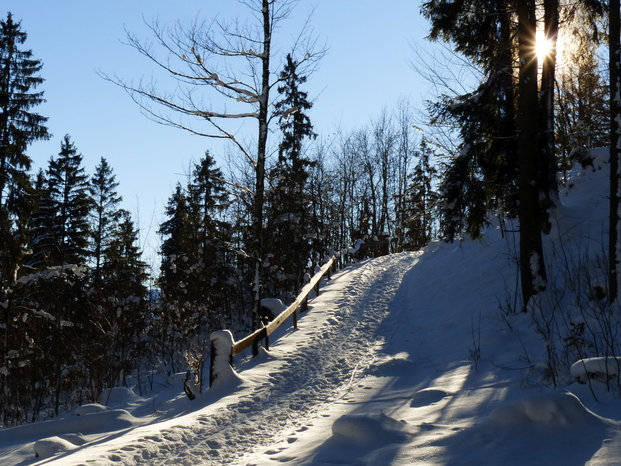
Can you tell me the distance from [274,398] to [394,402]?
1.88 meters

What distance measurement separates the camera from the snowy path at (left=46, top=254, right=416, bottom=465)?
16.3ft

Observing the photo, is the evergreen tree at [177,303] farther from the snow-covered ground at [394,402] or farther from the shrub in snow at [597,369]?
the shrub in snow at [597,369]

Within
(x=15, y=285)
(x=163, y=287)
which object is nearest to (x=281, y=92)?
(x=163, y=287)

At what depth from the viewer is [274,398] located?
23.0 ft

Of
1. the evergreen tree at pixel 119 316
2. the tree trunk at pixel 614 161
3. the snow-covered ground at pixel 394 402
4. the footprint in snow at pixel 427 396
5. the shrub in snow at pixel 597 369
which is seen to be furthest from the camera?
the evergreen tree at pixel 119 316

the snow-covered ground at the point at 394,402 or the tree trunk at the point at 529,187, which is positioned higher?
the tree trunk at the point at 529,187

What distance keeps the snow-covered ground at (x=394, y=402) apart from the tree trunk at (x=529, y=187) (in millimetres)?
816

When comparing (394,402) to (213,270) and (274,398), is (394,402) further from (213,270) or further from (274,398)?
(213,270)

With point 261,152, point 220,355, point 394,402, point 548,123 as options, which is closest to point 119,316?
point 261,152

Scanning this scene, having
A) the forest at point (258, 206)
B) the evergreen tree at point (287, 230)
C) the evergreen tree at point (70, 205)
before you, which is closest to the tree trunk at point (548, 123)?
the forest at point (258, 206)

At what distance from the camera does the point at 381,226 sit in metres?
38.4

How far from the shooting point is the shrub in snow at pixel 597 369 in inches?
193

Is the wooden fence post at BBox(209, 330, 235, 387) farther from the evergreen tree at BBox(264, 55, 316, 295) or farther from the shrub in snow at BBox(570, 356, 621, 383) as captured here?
the evergreen tree at BBox(264, 55, 316, 295)

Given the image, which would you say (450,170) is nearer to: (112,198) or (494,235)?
(494,235)
